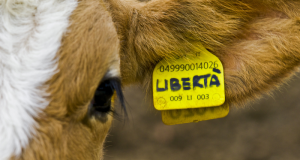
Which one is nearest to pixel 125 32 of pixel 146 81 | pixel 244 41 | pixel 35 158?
pixel 146 81

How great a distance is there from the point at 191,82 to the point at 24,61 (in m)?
0.67

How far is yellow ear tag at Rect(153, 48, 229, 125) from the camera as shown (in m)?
1.28

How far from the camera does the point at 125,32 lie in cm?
126

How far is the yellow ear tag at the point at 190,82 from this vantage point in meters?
1.28

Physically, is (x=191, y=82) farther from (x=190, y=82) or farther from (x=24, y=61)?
(x=24, y=61)

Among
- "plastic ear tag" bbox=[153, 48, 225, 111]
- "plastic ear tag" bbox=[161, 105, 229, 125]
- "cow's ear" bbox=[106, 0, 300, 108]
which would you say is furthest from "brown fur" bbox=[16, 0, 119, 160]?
"plastic ear tag" bbox=[161, 105, 229, 125]

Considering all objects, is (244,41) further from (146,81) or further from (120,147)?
(120,147)

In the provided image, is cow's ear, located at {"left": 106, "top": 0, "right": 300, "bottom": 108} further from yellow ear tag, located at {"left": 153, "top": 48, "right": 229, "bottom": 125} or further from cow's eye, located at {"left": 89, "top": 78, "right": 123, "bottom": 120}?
cow's eye, located at {"left": 89, "top": 78, "right": 123, "bottom": 120}

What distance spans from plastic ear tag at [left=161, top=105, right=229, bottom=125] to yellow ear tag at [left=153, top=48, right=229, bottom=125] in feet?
0.20

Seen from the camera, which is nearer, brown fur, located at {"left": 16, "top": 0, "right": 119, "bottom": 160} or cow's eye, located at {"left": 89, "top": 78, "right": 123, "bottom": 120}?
brown fur, located at {"left": 16, "top": 0, "right": 119, "bottom": 160}

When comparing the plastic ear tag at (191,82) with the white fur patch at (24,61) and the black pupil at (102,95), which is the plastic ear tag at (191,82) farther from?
the white fur patch at (24,61)

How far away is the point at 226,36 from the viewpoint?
125cm

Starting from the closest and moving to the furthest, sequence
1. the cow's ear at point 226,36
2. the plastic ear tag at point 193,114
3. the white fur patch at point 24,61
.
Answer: the white fur patch at point 24,61
the cow's ear at point 226,36
the plastic ear tag at point 193,114

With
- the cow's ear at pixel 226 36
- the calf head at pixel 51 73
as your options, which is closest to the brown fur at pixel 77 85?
the calf head at pixel 51 73
